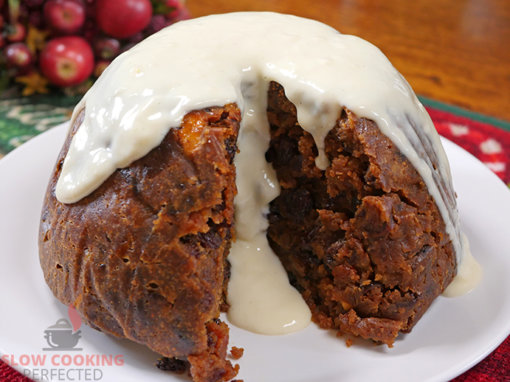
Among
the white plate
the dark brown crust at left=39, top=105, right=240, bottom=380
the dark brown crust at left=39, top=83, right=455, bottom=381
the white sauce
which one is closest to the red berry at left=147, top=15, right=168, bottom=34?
the white sauce

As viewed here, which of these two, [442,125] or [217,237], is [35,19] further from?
[442,125]

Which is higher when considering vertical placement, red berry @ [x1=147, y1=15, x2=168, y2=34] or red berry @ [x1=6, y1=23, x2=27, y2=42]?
red berry @ [x1=6, y1=23, x2=27, y2=42]

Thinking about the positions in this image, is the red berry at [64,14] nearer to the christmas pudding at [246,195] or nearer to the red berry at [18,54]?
the red berry at [18,54]

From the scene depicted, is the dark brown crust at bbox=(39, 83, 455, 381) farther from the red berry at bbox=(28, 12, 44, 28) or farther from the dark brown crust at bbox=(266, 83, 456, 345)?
the red berry at bbox=(28, 12, 44, 28)

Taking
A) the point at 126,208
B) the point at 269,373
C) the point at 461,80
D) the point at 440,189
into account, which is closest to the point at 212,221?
the point at 126,208

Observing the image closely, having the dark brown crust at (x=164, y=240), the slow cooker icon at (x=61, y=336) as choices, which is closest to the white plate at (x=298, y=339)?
the slow cooker icon at (x=61, y=336)

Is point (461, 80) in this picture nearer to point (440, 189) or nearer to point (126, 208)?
point (440, 189)
